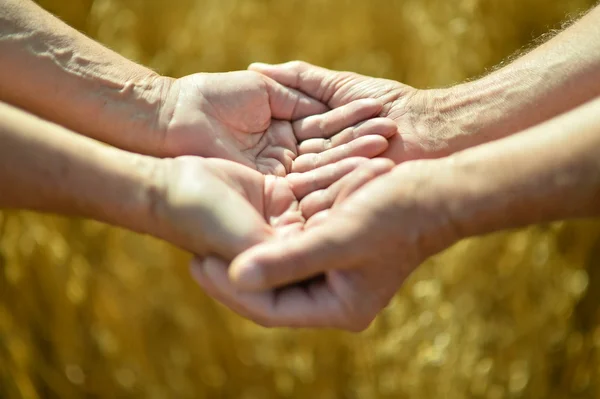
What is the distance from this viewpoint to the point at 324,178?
67 cm

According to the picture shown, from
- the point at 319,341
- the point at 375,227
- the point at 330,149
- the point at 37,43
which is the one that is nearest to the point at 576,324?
the point at 319,341

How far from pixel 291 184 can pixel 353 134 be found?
0.38 ft

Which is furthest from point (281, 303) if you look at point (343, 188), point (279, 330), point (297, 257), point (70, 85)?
point (279, 330)

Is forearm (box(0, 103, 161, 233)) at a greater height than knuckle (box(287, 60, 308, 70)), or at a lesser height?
lesser

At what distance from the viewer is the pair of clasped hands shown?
50 centimetres

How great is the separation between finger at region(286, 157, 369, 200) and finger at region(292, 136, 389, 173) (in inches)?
1.5

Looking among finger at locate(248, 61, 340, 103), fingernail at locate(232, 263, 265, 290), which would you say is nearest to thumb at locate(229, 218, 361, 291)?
fingernail at locate(232, 263, 265, 290)

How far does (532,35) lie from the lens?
3.62 ft

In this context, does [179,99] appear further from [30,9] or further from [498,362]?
[498,362]

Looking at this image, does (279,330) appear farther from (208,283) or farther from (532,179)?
(532,179)

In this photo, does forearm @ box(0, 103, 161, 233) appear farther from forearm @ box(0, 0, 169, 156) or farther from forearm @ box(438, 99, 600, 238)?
forearm @ box(438, 99, 600, 238)

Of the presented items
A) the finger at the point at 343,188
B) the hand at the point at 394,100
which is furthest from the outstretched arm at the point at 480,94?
the finger at the point at 343,188

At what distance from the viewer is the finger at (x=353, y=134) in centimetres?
73

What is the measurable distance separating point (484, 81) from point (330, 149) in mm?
204
